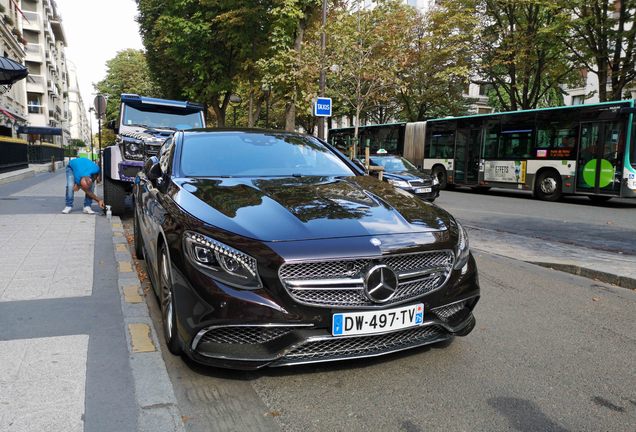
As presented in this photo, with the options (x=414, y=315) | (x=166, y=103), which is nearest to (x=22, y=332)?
(x=414, y=315)

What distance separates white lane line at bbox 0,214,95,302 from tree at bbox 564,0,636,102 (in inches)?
750

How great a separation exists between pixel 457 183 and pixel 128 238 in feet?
53.5

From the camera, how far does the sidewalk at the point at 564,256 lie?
19.3 ft

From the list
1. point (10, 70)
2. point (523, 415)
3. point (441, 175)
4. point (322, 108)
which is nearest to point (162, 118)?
point (10, 70)

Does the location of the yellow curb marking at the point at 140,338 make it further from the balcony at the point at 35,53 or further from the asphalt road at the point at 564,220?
the balcony at the point at 35,53

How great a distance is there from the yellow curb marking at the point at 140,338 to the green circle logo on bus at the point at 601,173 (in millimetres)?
15220

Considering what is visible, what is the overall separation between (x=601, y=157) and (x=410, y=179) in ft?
19.4

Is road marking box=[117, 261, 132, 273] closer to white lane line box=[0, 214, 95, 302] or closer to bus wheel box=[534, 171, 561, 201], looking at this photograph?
white lane line box=[0, 214, 95, 302]

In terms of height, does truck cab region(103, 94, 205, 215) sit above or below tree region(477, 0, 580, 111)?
below

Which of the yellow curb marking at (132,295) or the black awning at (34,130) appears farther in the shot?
the black awning at (34,130)

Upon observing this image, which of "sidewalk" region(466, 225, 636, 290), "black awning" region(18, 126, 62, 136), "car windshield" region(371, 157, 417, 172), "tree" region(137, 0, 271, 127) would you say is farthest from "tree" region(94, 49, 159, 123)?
"sidewalk" region(466, 225, 636, 290)

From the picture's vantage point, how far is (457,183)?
846 inches

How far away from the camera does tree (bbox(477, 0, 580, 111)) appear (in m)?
21.3

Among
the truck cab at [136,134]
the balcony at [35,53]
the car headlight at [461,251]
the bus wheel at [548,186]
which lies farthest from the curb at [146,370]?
the balcony at [35,53]
